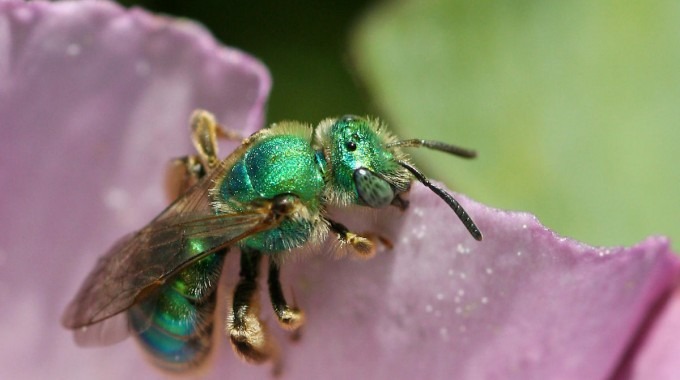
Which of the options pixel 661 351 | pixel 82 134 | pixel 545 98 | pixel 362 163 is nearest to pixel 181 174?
pixel 82 134

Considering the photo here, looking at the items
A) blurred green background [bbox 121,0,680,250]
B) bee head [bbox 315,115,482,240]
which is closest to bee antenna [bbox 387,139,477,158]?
bee head [bbox 315,115,482,240]

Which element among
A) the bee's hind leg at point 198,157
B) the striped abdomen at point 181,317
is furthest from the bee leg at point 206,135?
the striped abdomen at point 181,317

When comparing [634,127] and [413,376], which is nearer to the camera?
[413,376]

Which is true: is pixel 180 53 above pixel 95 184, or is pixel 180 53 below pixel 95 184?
above

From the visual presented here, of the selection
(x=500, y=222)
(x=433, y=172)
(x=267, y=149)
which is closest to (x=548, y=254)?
(x=500, y=222)

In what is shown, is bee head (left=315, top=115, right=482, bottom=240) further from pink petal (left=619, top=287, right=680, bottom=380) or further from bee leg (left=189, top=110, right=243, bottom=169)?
pink petal (left=619, top=287, right=680, bottom=380)

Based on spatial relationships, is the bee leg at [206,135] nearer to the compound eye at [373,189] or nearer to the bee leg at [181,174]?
the bee leg at [181,174]

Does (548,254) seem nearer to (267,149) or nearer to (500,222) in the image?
(500,222)

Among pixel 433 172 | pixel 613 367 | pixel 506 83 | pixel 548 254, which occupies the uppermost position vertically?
pixel 548 254
